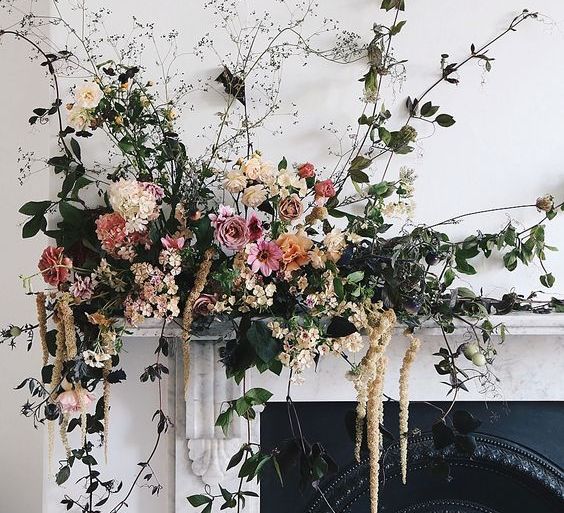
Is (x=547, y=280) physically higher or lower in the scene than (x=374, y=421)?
higher

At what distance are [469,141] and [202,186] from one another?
23.9 inches

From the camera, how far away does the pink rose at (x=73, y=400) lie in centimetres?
133

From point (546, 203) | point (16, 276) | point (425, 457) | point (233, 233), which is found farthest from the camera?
point (16, 276)

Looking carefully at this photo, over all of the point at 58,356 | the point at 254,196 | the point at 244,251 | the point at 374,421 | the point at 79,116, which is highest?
the point at 79,116

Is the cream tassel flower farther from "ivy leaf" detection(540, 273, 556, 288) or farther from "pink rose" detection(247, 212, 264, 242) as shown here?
"ivy leaf" detection(540, 273, 556, 288)

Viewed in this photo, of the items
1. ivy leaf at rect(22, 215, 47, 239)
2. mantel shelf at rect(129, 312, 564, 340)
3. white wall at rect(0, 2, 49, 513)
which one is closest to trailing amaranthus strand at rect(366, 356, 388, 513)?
mantel shelf at rect(129, 312, 564, 340)

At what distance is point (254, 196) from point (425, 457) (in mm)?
789

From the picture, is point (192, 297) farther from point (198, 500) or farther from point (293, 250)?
point (198, 500)

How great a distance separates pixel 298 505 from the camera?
5.52 ft

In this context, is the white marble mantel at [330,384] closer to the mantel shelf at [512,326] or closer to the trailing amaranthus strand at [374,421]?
the mantel shelf at [512,326]

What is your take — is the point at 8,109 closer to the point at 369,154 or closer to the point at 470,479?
the point at 369,154

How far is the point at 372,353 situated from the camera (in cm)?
133

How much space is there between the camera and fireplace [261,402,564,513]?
1.67 m

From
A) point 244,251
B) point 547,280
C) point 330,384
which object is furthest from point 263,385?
point 547,280
